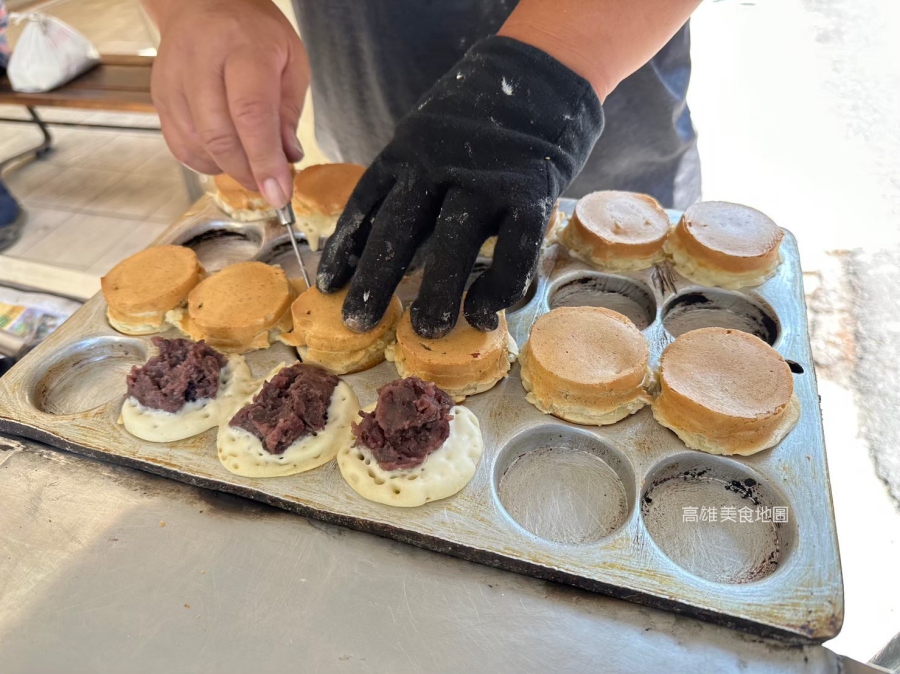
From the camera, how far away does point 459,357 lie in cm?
173

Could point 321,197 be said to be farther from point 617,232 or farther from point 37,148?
point 37,148

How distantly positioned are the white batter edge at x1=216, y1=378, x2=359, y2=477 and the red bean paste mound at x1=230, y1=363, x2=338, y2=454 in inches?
0.7

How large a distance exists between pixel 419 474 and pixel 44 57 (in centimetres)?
522

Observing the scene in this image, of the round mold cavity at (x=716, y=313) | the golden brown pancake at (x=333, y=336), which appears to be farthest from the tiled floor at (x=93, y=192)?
the round mold cavity at (x=716, y=313)

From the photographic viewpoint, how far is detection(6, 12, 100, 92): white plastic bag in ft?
15.1

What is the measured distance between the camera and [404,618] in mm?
1379

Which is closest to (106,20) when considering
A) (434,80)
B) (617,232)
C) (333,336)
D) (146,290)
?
(434,80)

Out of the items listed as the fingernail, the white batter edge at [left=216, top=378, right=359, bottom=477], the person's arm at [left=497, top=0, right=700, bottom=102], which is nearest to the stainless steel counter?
the white batter edge at [left=216, top=378, right=359, bottom=477]

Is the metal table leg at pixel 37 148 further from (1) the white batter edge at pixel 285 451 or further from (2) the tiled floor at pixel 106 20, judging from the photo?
(1) the white batter edge at pixel 285 451

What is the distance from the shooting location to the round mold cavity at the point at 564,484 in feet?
5.18

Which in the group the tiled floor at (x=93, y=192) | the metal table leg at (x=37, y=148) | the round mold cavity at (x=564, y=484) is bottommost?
the tiled floor at (x=93, y=192)

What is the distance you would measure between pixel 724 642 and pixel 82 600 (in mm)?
1608

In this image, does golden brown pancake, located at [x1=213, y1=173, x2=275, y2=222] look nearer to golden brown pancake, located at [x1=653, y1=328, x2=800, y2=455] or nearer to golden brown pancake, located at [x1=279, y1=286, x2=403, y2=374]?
golden brown pancake, located at [x1=279, y1=286, x2=403, y2=374]

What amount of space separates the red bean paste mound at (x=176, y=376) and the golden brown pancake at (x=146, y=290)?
29 centimetres
